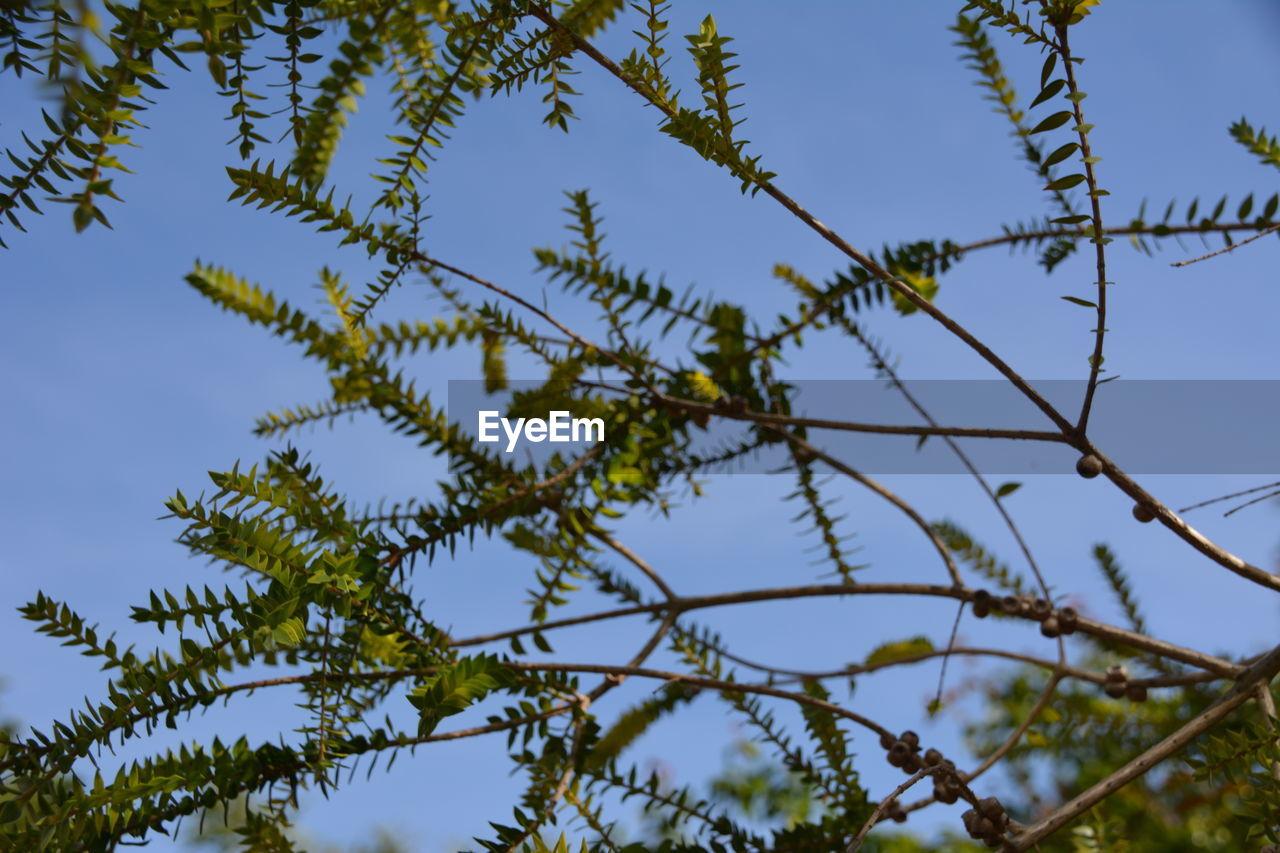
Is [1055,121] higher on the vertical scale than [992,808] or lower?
higher

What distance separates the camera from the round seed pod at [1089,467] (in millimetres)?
544

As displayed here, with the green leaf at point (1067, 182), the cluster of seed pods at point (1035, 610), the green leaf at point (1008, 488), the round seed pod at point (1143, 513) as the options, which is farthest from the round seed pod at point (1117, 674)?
the green leaf at point (1067, 182)

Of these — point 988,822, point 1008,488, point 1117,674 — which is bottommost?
point 988,822

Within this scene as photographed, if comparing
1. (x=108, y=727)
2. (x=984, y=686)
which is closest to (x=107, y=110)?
(x=108, y=727)

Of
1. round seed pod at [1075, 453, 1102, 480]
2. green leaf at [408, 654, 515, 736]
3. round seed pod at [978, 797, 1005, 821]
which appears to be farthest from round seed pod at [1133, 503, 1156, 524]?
green leaf at [408, 654, 515, 736]

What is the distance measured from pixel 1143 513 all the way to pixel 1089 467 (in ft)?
0.16

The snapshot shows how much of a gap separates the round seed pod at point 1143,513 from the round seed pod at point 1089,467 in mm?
38

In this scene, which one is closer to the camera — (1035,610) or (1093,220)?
(1093,220)

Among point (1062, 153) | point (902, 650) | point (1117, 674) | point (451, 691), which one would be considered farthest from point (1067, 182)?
point (902, 650)

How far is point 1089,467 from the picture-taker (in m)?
0.55

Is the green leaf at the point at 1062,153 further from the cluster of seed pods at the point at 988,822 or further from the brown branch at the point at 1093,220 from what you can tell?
the cluster of seed pods at the point at 988,822

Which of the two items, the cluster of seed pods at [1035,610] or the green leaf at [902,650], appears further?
the green leaf at [902,650]

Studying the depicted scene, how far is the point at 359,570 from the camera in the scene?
606 millimetres

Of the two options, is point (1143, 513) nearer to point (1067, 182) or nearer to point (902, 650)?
point (1067, 182)
